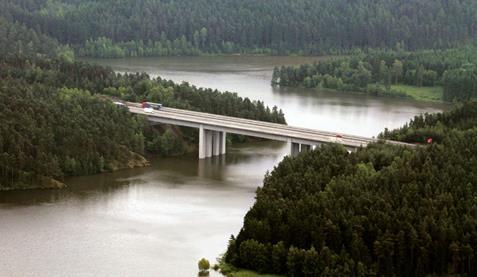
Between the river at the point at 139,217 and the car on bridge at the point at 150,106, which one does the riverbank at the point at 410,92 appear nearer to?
the river at the point at 139,217

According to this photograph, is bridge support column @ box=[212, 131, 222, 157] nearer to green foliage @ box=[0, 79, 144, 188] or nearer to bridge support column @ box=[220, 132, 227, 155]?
bridge support column @ box=[220, 132, 227, 155]

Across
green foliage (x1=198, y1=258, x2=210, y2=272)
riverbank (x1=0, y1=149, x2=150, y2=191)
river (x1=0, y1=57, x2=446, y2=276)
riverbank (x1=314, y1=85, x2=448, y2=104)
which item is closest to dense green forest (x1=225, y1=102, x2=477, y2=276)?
green foliage (x1=198, y1=258, x2=210, y2=272)

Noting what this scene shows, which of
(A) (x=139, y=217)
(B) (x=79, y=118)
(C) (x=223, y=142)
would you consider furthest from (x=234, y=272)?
(C) (x=223, y=142)

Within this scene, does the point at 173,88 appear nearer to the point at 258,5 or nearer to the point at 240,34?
the point at 240,34

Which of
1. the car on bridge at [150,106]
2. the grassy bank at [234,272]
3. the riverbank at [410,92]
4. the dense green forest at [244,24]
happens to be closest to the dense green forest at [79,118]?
the car on bridge at [150,106]

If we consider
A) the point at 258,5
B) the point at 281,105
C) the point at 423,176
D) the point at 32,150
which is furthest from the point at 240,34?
the point at 423,176
